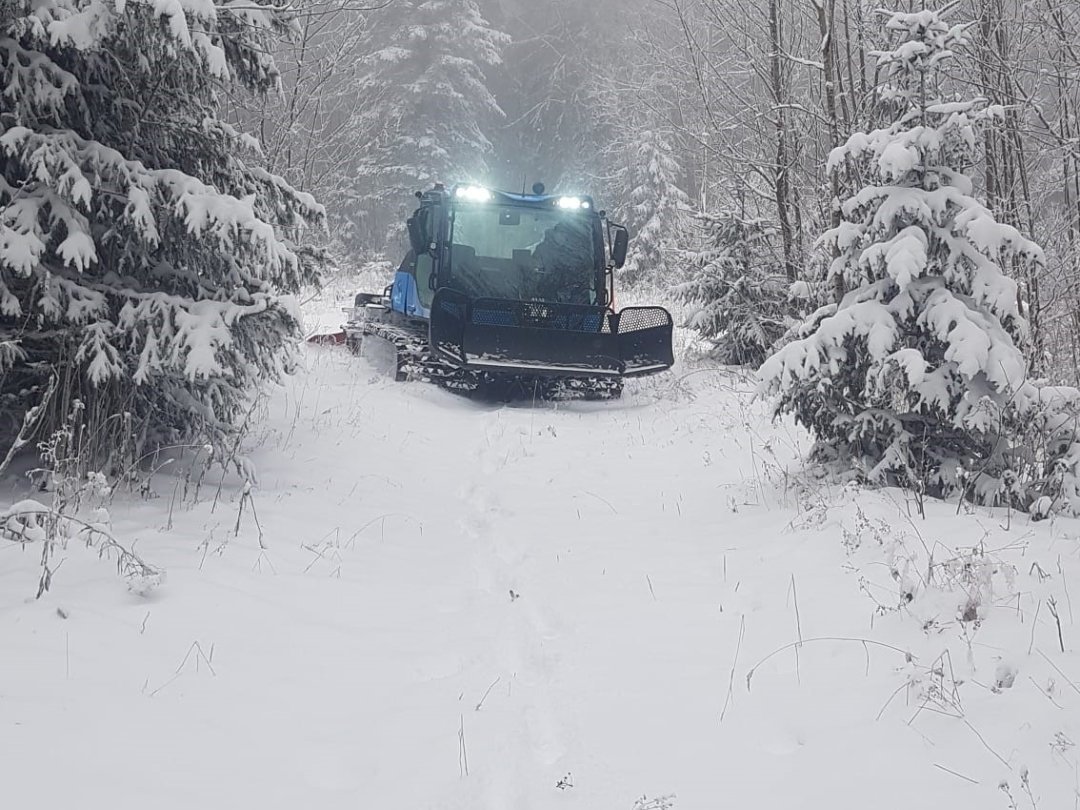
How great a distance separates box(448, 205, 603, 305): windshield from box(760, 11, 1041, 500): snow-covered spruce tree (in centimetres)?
663

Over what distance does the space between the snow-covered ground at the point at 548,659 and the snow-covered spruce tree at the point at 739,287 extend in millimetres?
Answer: 7535

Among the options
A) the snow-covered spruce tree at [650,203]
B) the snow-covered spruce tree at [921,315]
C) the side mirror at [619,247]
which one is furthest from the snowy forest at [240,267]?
the snow-covered spruce tree at [650,203]

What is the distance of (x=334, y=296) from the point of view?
75.4 ft

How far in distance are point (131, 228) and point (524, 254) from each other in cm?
730

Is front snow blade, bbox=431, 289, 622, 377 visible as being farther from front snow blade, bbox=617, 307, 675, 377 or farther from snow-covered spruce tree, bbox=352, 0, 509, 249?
snow-covered spruce tree, bbox=352, 0, 509, 249

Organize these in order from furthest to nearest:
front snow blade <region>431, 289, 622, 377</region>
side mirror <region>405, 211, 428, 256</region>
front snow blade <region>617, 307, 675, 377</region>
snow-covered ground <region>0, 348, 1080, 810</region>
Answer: side mirror <region>405, 211, 428, 256</region> < front snow blade <region>617, 307, 675, 377</region> < front snow blade <region>431, 289, 622, 377</region> < snow-covered ground <region>0, 348, 1080, 810</region>

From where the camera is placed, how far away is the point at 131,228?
502 centimetres

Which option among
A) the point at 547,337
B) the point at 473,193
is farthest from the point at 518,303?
the point at 473,193

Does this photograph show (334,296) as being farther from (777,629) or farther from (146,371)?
(777,629)

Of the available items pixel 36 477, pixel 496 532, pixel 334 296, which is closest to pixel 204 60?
pixel 36 477

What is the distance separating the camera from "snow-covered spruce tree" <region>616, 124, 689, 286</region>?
95.5 ft

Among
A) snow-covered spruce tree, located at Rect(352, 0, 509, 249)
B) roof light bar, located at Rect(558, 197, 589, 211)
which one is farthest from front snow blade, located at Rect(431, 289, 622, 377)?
snow-covered spruce tree, located at Rect(352, 0, 509, 249)

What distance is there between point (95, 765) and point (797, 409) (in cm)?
468

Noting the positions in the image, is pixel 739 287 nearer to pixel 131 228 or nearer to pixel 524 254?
pixel 524 254
